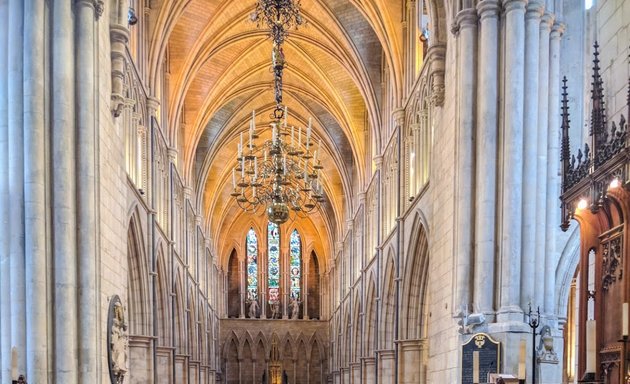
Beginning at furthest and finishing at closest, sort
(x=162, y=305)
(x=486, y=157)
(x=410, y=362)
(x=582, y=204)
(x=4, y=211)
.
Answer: (x=162, y=305) < (x=410, y=362) < (x=486, y=157) < (x=4, y=211) < (x=582, y=204)

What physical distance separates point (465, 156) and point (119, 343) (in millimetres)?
7869

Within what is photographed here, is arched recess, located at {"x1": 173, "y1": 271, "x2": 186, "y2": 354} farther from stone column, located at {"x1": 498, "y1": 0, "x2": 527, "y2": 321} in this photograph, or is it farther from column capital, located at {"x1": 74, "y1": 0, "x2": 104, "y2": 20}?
stone column, located at {"x1": 498, "y1": 0, "x2": 527, "y2": 321}

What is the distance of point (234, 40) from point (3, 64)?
17.8 m

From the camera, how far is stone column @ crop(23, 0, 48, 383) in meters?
Result: 12.8

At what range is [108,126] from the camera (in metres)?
15.6

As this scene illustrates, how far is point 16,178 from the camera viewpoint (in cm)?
1305

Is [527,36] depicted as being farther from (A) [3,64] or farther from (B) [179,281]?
(B) [179,281]

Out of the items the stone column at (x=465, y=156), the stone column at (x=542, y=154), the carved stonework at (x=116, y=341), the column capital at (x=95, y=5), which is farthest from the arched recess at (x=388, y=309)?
the column capital at (x=95, y=5)

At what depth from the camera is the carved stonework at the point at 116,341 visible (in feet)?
49.7

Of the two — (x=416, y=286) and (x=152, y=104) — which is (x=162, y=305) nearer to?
(x=152, y=104)

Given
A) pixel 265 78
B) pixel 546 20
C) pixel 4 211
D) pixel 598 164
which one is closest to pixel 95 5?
pixel 4 211

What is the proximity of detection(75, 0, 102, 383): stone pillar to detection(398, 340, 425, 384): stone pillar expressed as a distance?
11.8m

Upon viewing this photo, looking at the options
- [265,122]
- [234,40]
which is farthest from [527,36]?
[265,122]

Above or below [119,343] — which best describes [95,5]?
above
